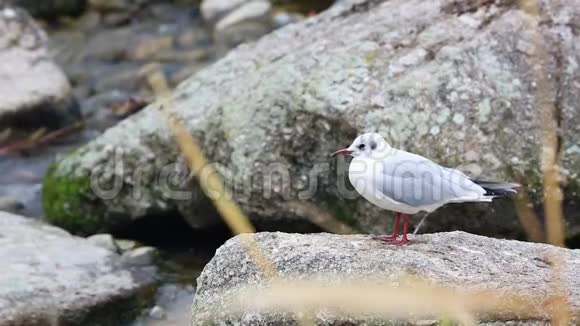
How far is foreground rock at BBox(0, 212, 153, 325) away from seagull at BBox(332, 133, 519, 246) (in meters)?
2.17

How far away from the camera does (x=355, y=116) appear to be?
5.72 meters

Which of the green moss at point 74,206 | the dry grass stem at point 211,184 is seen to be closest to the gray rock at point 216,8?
the green moss at point 74,206

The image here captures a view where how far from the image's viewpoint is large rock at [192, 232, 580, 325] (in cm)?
361

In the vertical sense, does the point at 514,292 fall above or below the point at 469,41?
below

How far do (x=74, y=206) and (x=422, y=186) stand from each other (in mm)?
3758

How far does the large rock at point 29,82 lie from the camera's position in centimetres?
927

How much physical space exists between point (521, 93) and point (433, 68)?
0.61 metres

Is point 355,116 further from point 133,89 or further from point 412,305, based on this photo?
point 133,89

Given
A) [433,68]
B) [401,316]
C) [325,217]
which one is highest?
[433,68]

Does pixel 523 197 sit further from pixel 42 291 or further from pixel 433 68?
pixel 42 291

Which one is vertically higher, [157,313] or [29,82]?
[29,82]

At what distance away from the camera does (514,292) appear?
11.7 ft

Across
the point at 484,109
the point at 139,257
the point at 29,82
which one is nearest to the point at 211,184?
the point at 139,257

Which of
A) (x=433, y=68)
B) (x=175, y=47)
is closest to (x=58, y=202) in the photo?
(x=433, y=68)
